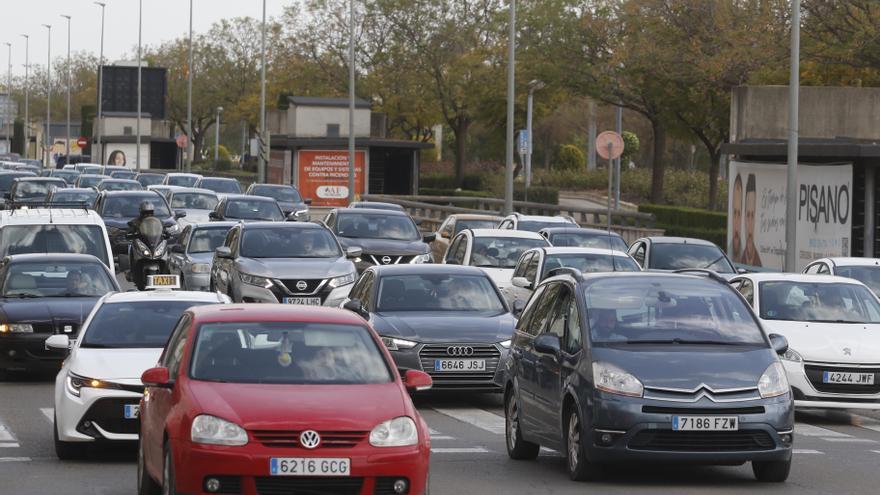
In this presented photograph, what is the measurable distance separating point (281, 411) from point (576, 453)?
3449 mm

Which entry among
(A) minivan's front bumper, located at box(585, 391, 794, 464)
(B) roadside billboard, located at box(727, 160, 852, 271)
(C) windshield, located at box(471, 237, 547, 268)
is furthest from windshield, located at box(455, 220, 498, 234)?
(A) minivan's front bumper, located at box(585, 391, 794, 464)

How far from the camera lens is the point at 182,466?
9250mm

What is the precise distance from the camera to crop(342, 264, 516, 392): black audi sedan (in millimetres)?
17469

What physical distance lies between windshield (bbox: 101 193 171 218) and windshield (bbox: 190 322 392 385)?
2882 centimetres

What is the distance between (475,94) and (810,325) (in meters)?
60.0

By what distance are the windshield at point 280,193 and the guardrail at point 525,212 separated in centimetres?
902

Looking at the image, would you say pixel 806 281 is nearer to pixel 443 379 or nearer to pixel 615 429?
pixel 443 379

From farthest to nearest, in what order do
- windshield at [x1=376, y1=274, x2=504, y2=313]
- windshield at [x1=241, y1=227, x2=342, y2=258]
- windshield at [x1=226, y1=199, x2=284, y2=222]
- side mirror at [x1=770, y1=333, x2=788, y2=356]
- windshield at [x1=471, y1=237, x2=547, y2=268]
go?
windshield at [x1=226, y1=199, x2=284, y2=222], windshield at [x1=471, y1=237, x2=547, y2=268], windshield at [x1=241, y1=227, x2=342, y2=258], windshield at [x1=376, y1=274, x2=504, y2=313], side mirror at [x1=770, y1=333, x2=788, y2=356]

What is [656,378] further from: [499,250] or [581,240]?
[581,240]

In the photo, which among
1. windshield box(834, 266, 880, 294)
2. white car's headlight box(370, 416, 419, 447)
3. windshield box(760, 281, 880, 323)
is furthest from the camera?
windshield box(834, 266, 880, 294)

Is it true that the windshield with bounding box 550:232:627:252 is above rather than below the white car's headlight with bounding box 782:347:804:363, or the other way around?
above

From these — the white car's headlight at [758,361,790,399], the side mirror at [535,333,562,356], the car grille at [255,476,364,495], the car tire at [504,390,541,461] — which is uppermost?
the side mirror at [535,333,562,356]

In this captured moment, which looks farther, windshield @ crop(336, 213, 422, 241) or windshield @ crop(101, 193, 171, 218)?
windshield @ crop(101, 193, 171, 218)

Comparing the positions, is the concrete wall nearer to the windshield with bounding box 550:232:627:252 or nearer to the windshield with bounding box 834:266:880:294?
the windshield with bounding box 550:232:627:252
